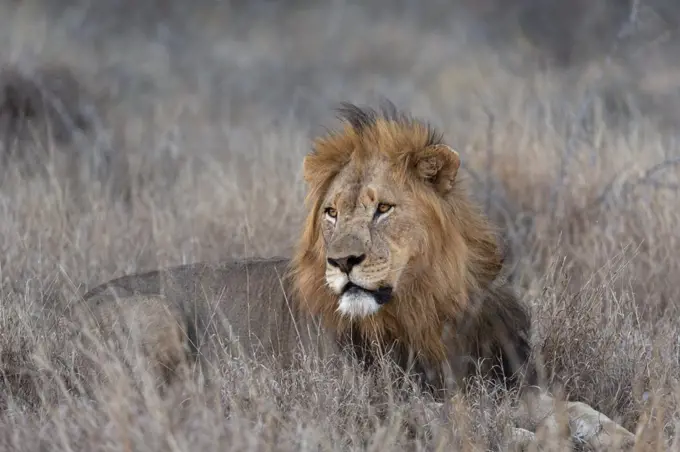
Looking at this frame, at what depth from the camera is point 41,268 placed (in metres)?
6.23

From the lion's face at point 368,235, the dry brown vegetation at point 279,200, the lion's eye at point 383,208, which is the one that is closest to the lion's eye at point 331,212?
the lion's face at point 368,235

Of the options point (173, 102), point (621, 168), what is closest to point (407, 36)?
point (173, 102)

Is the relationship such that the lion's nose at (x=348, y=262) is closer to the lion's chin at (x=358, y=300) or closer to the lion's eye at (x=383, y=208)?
the lion's chin at (x=358, y=300)

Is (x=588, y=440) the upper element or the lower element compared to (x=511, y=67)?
lower

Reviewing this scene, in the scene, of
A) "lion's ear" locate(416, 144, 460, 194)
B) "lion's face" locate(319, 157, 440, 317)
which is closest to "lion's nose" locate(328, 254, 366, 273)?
"lion's face" locate(319, 157, 440, 317)

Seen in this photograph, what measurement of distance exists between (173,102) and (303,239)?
32.8ft

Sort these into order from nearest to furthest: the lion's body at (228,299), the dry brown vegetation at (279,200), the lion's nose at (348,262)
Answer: the dry brown vegetation at (279,200)
the lion's nose at (348,262)
the lion's body at (228,299)

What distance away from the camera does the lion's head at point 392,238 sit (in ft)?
14.6

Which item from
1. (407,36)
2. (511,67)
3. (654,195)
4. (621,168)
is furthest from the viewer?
Result: (407,36)

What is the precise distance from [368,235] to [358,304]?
0.27 m

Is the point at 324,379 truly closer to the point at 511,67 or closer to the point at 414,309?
the point at 414,309

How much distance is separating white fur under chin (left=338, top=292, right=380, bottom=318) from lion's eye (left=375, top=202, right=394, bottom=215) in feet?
1.19

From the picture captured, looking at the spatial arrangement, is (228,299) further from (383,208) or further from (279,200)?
(279,200)

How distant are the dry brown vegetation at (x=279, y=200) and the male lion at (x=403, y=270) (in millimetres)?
212
